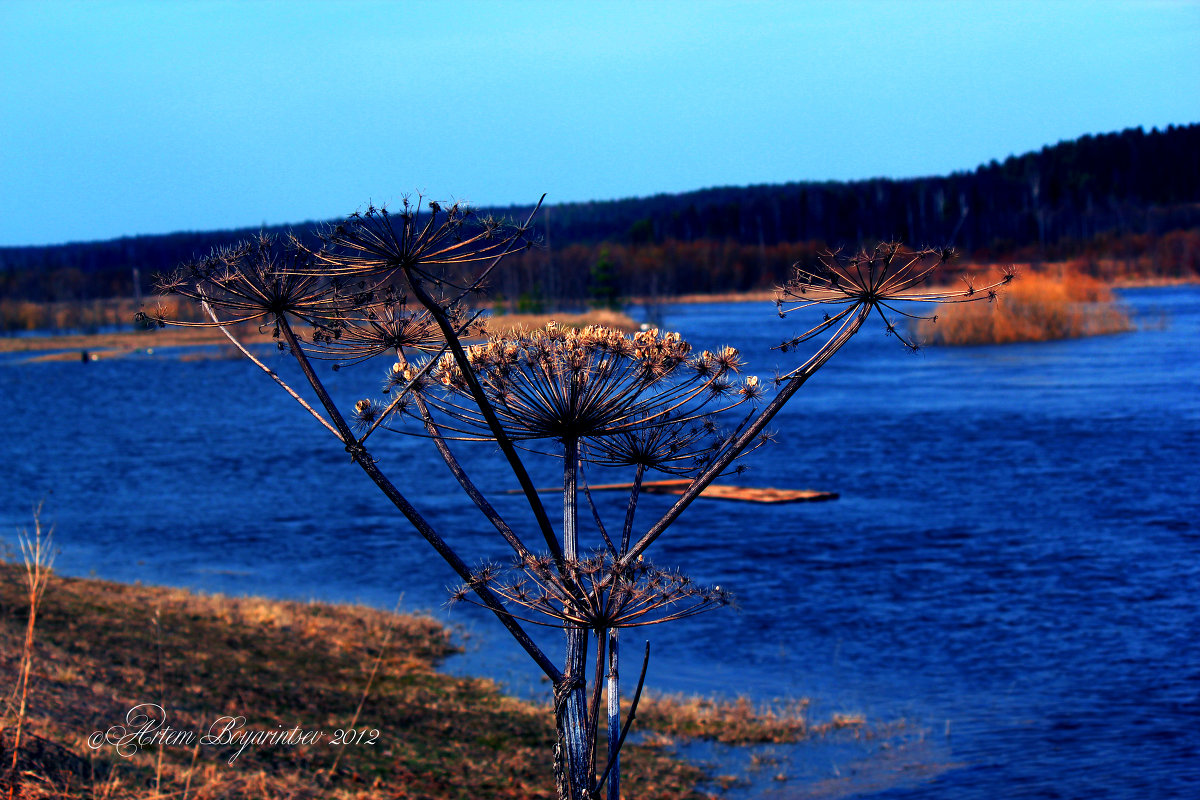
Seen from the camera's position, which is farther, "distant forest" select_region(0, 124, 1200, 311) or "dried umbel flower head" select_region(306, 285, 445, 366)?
"distant forest" select_region(0, 124, 1200, 311)

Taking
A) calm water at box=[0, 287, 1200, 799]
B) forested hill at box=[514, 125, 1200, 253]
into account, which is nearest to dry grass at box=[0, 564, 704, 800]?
calm water at box=[0, 287, 1200, 799]

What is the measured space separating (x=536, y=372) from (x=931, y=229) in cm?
16402

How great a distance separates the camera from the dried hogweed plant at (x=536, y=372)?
309 centimetres

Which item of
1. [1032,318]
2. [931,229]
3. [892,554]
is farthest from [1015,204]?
[892,554]

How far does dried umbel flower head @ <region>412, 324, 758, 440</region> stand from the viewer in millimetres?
3805

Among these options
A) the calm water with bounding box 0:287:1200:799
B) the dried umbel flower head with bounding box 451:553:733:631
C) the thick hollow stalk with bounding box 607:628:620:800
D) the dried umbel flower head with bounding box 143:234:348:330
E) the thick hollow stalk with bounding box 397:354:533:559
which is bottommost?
the calm water with bounding box 0:287:1200:799

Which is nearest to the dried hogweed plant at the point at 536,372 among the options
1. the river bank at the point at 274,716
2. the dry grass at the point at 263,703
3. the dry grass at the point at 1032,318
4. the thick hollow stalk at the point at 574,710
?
the thick hollow stalk at the point at 574,710

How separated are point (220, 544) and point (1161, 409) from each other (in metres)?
29.2

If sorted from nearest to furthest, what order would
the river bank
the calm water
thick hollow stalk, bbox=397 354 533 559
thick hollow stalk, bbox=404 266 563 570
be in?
1. thick hollow stalk, bbox=404 266 563 570
2. thick hollow stalk, bbox=397 354 533 559
3. the river bank
4. the calm water

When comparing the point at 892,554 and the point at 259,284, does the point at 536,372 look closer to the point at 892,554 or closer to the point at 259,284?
the point at 259,284

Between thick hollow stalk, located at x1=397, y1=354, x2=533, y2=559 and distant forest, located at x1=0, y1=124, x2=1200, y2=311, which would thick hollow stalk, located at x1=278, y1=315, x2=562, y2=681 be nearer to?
thick hollow stalk, located at x1=397, y1=354, x2=533, y2=559

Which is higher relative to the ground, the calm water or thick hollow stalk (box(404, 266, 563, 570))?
thick hollow stalk (box(404, 266, 563, 570))

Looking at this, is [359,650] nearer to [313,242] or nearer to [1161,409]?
[313,242]

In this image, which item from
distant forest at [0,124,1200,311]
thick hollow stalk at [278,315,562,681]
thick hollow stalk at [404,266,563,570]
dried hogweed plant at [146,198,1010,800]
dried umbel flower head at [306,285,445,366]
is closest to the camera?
thick hollow stalk at [404,266,563,570]
